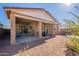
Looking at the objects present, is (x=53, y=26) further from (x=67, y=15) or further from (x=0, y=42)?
(x=0, y=42)

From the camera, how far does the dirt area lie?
20.7 feet

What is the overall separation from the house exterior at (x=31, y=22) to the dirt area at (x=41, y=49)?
127mm

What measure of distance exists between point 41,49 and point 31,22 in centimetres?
48

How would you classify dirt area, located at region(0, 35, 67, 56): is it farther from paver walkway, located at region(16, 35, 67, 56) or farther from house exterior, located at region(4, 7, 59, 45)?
house exterior, located at region(4, 7, 59, 45)

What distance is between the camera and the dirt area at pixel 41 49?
630 centimetres

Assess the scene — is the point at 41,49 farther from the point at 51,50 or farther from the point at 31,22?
the point at 31,22

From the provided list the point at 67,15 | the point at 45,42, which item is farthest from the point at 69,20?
the point at 45,42

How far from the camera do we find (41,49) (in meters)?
6.32

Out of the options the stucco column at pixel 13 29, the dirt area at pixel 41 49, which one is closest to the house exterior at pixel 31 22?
the stucco column at pixel 13 29

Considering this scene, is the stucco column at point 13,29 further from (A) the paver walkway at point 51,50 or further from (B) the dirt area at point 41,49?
(A) the paver walkway at point 51,50

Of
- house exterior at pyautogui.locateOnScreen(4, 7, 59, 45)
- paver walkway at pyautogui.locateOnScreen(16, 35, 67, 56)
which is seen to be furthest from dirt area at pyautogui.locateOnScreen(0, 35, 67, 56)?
house exterior at pyautogui.locateOnScreen(4, 7, 59, 45)

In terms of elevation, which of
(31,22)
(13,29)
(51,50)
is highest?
(31,22)

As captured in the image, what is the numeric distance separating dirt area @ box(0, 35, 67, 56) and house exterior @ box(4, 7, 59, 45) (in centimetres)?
13

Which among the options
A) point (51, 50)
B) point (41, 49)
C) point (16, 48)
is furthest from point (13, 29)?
point (51, 50)
